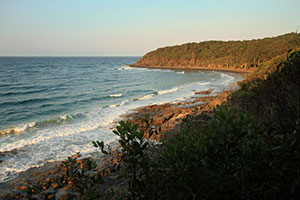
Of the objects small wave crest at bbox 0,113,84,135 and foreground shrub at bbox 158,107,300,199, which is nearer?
foreground shrub at bbox 158,107,300,199

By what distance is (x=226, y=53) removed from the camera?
7206 centimetres

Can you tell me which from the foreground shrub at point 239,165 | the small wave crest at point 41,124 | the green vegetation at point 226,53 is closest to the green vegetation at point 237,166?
the foreground shrub at point 239,165

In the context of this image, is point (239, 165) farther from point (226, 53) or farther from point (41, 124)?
point (226, 53)

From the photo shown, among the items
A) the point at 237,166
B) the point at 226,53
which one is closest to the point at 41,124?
the point at 237,166

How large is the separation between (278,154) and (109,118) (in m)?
14.1

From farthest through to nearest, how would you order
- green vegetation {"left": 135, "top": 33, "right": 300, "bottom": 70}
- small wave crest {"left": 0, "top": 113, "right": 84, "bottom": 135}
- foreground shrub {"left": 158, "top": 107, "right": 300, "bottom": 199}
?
green vegetation {"left": 135, "top": 33, "right": 300, "bottom": 70} < small wave crest {"left": 0, "top": 113, "right": 84, "bottom": 135} < foreground shrub {"left": 158, "top": 107, "right": 300, "bottom": 199}

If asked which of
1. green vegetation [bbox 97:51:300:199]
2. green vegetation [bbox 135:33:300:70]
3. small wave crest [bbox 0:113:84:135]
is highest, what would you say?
green vegetation [bbox 135:33:300:70]

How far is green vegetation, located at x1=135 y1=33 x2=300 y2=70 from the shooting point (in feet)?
183

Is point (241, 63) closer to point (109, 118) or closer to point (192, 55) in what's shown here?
point (192, 55)

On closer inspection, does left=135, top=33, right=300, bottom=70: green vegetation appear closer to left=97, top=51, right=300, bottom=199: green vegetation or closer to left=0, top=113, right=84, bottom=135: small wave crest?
left=0, top=113, right=84, bottom=135: small wave crest

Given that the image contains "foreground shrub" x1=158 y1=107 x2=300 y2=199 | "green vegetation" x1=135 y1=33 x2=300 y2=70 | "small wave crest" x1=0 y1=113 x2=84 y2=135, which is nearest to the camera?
"foreground shrub" x1=158 y1=107 x2=300 y2=199

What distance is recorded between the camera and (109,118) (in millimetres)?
15766

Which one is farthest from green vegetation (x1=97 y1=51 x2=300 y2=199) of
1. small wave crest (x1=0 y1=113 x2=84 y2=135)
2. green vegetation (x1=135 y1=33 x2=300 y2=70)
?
green vegetation (x1=135 y1=33 x2=300 y2=70)

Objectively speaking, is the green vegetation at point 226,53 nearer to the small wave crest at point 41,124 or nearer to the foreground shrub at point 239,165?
the small wave crest at point 41,124
